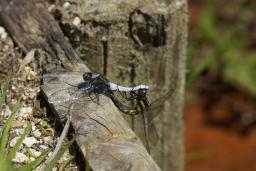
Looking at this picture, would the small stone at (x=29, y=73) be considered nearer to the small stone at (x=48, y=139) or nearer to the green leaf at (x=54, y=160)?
the small stone at (x=48, y=139)

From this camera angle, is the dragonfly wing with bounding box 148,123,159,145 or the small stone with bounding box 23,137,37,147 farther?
the dragonfly wing with bounding box 148,123,159,145

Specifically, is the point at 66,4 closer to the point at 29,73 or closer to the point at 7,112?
the point at 29,73

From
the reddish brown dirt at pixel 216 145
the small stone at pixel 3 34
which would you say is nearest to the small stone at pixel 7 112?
the small stone at pixel 3 34

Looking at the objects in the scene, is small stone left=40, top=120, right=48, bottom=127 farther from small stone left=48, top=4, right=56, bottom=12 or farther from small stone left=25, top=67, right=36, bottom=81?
small stone left=48, top=4, right=56, bottom=12

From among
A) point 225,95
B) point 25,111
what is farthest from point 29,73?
point 225,95

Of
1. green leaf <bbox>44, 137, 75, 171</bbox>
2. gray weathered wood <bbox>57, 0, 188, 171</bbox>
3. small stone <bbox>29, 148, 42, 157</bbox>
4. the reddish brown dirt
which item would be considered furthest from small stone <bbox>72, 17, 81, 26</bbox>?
the reddish brown dirt

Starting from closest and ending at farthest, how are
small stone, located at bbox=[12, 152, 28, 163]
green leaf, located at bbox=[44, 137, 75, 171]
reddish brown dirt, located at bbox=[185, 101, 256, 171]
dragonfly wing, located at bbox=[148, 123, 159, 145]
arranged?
green leaf, located at bbox=[44, 137, 75, 171] < small stone, located at bbox=[12, 152, 28, 163] < dragonfly wing, located at bbox=[148, 123, 159, 145] < reddish brown dirt, located at bbox=[185, 101, 256, 171]

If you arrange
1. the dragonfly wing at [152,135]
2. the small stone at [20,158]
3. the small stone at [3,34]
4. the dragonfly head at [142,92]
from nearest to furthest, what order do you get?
the small stone at [20,158] < the dragonfly head at [142,92] < the small stone at [3,34] < the dragonfly wing at [152,135]

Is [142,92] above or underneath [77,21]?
underneath
